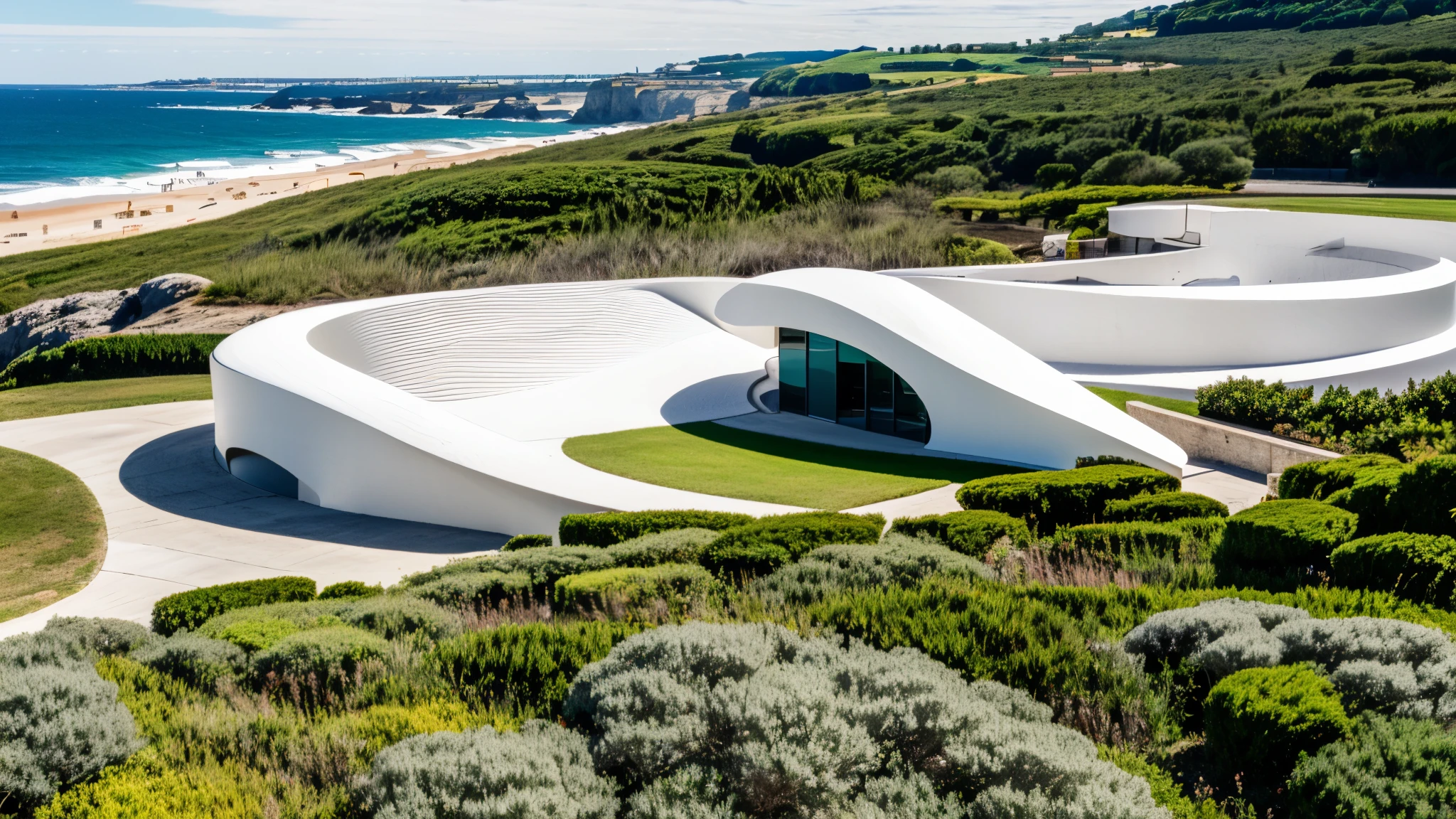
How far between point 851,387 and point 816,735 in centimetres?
1451

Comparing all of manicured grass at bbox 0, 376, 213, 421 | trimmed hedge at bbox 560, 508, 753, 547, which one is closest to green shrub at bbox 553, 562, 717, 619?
trimmed hedge at bbox 560, 508, 753, 547

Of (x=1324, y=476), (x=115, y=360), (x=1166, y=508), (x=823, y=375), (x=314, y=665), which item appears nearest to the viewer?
(x=314, y=665)

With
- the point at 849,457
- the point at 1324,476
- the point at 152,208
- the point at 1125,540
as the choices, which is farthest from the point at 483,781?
the point at 152,208

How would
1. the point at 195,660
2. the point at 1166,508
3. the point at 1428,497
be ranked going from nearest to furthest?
1. the point at 195,660
2. the point at 1428,497
3. the point at 1166,508

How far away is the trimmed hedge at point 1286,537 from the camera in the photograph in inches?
303

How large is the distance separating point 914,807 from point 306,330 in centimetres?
1561

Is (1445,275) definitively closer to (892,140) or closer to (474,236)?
(474,236)

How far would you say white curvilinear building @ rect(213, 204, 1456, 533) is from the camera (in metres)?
13.9

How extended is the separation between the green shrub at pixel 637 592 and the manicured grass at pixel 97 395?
16.4 meters

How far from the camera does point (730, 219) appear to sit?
34.1 metres

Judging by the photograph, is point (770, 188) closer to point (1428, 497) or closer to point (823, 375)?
point (823, 375)

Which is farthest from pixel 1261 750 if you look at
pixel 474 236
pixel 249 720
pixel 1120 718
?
pixel 474 236

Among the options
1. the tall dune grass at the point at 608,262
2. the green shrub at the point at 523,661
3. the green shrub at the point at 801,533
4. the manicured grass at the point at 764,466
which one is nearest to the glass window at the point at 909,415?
the manicured grass at the point at 764,466

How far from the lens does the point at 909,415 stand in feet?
58.5
